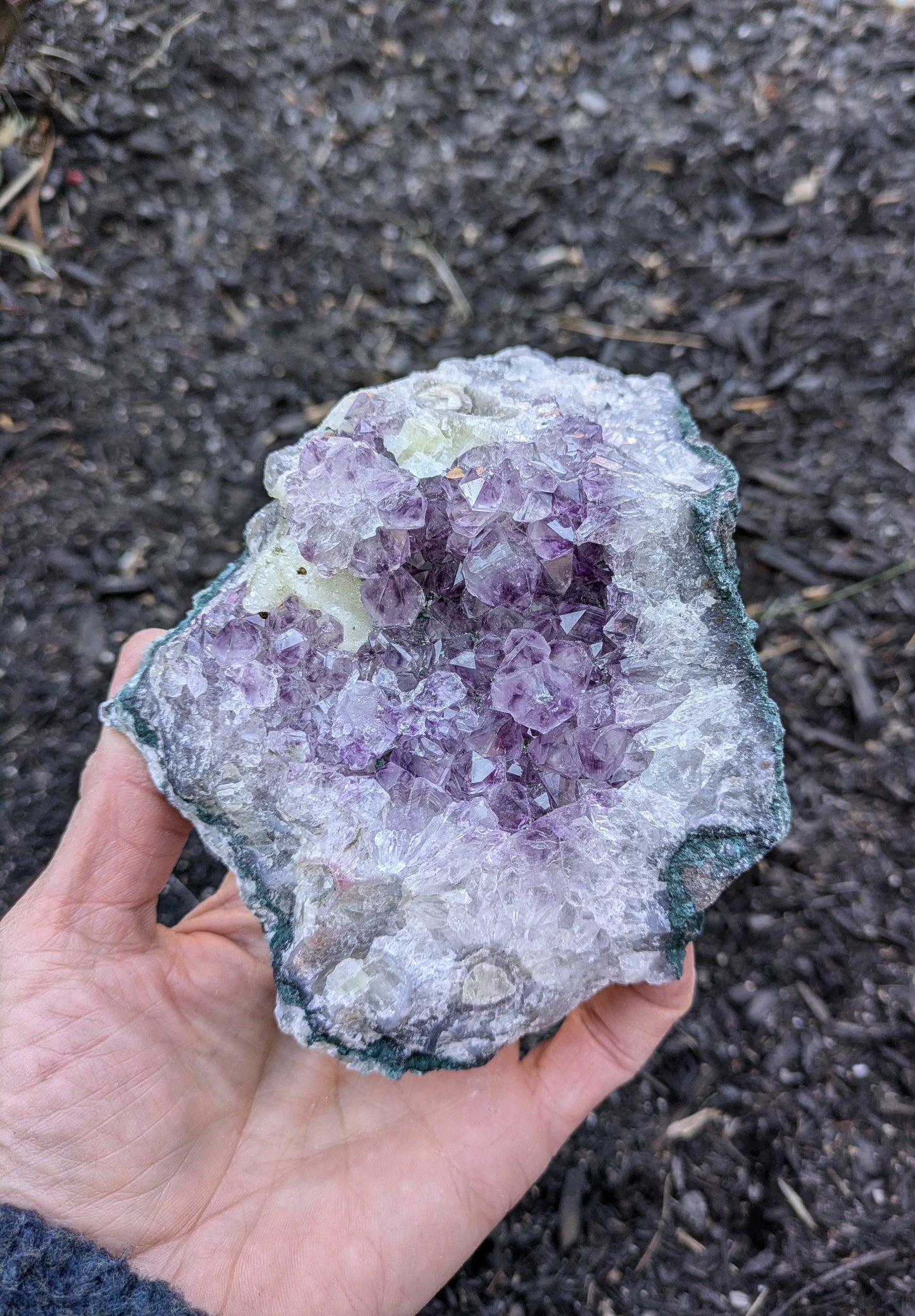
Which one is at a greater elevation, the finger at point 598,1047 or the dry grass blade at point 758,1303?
the finger at point 598,1047

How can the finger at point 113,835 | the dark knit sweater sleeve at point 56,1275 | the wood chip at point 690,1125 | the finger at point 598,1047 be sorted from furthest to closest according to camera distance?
the wood chip at point 690,1125
the finger at point 598,1047
the finger at point 113,835
the dark knit sweater sleeve at point 56,1275

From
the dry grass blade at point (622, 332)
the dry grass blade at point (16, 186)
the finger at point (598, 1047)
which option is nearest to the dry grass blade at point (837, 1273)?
the finger at point (598, 1047)

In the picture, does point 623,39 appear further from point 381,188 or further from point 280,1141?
point 280,1141

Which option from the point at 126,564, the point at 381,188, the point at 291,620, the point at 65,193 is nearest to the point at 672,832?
the point at 291,620

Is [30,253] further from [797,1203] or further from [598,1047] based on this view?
[797,1203]

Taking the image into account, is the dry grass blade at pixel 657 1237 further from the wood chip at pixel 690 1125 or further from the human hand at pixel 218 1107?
the human hand at pixel 218 1107

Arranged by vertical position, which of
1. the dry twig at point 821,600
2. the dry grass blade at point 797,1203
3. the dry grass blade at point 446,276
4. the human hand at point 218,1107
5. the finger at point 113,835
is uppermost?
the dry grass blade at point 446,276
